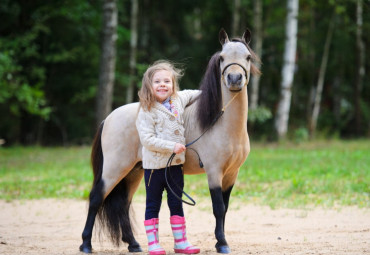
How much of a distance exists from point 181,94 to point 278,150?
1028 cm

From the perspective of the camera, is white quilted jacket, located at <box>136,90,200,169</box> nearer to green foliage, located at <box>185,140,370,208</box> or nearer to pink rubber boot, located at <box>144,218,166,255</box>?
pink rubber boot, located at <box>144,218,166,255</box>

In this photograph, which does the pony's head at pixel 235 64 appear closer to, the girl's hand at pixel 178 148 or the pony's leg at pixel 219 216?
the girl's hand at pixel 178 148

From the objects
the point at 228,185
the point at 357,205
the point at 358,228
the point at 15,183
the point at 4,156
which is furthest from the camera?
the point at 4,156

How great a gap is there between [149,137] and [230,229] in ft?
7.32

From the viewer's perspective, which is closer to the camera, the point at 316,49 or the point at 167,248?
the point at 167,248

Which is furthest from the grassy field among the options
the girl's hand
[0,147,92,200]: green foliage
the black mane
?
the girl's hand

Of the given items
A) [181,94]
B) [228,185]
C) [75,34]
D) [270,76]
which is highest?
[75,34]

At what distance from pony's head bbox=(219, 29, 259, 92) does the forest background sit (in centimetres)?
1261

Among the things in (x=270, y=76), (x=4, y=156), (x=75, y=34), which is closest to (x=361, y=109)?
(x=270, y=76)

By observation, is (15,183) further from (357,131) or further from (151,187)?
(357,131)

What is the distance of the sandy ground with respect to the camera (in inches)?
206

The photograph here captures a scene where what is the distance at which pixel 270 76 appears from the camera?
24031 millimetres

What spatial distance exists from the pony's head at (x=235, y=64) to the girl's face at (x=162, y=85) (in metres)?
0.51

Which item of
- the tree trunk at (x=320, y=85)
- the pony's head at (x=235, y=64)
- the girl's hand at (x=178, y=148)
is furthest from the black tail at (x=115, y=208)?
the tree trunk at (x=320, y=85)
